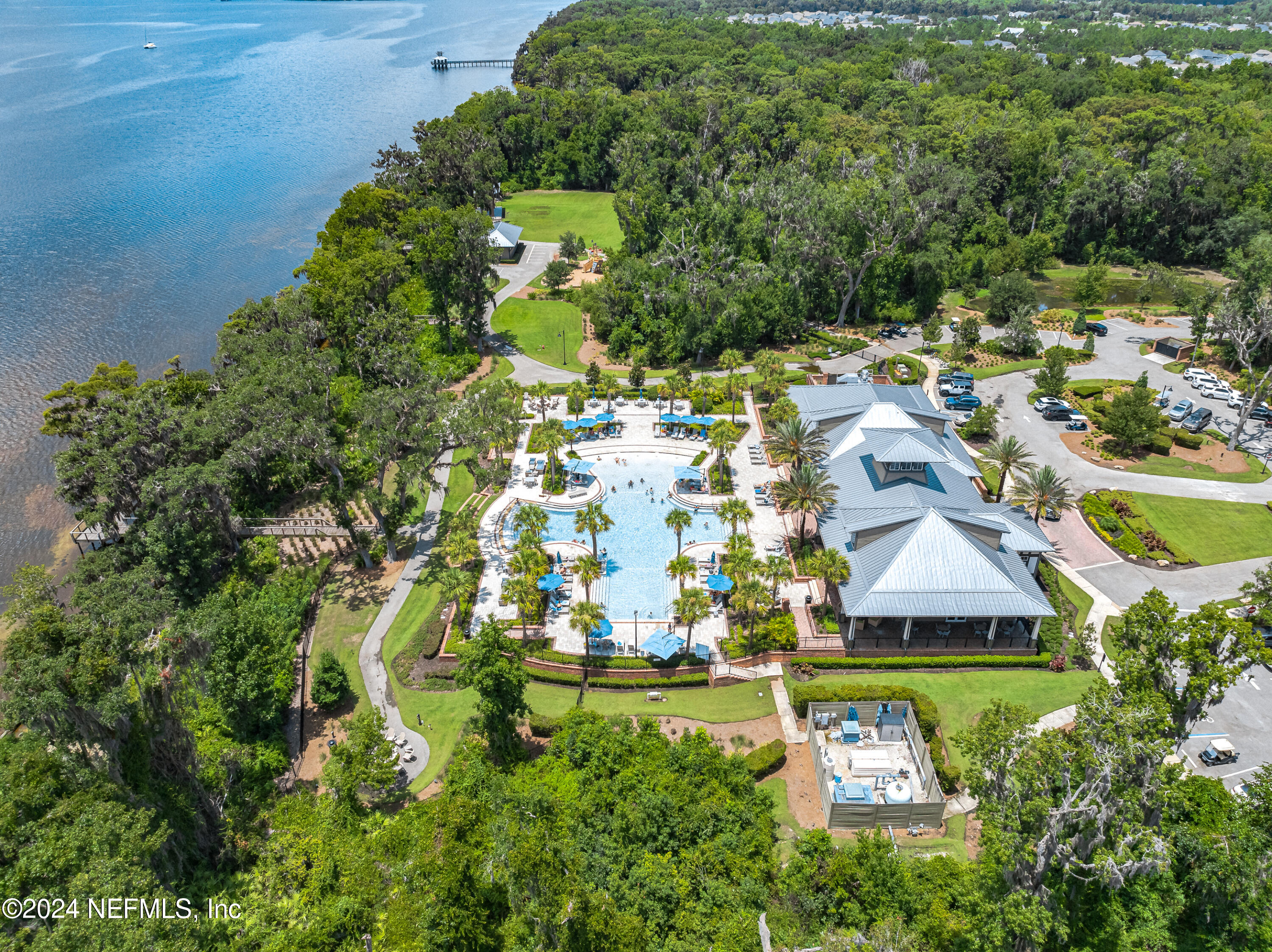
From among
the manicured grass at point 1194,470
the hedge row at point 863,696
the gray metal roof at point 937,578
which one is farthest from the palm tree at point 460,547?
the manicured grass at point 1194,470

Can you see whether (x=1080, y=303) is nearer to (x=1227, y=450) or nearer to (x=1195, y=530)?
(x=1227, y=450)

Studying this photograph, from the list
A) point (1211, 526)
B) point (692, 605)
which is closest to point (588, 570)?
point (692, 605)

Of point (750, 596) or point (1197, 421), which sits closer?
point (750, 596)

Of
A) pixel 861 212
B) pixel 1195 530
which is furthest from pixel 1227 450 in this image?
pixel 861 212

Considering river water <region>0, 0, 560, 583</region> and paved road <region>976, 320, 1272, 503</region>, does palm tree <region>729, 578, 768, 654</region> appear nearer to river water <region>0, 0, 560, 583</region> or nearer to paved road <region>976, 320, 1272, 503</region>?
paved road <region>976, 320, 1272, 503</region>

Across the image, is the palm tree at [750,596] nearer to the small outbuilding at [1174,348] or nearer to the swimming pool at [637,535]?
the swimming pool at [637,535]

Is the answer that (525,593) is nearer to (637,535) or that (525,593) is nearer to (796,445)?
(637,535)

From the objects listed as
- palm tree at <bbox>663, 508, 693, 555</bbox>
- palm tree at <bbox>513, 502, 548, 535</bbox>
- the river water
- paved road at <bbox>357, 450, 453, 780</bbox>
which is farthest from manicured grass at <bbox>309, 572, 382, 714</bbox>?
the river water

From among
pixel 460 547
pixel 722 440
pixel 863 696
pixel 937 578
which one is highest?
pixel 722 440
